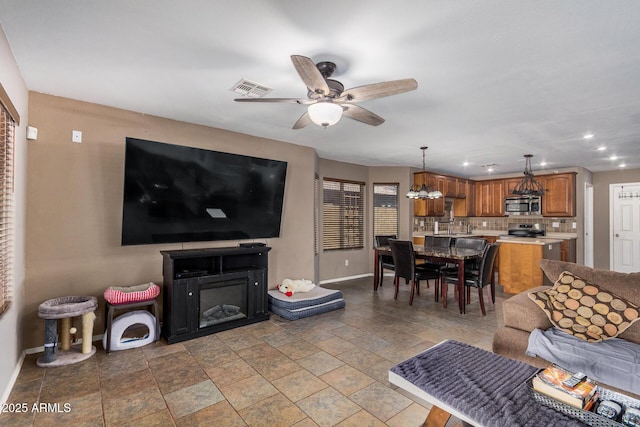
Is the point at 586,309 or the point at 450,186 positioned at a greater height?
the point at 450,186

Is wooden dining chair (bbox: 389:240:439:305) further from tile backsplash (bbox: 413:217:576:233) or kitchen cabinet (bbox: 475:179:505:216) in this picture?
kitchen cabinet (bbox: 475:179:505:216)

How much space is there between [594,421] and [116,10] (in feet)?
9.53

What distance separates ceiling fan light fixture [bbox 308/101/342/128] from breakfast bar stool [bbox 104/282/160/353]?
2.31m

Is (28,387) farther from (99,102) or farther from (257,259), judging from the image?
(99,102)

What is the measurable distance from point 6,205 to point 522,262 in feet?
20.4

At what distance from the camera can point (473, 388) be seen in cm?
146

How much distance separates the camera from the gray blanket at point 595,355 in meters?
1.76

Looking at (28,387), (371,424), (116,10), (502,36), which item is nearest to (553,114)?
(502,36)

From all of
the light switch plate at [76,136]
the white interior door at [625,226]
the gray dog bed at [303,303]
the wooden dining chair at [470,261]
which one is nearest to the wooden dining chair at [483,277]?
the wooden dining chair at [470,261]

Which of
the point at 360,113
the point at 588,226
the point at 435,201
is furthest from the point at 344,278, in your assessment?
the point at 588,226

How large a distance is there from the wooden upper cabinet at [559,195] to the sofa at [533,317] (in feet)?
16.1

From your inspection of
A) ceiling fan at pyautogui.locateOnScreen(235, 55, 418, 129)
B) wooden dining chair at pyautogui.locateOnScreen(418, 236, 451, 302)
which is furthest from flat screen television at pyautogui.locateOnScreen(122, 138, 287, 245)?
wooden dining chair at pyautogui.locateOnScreen(418, 236, 451, 302)

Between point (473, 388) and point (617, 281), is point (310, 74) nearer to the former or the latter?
point (473, 388)

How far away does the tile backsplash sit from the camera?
→ 6.88 metres
